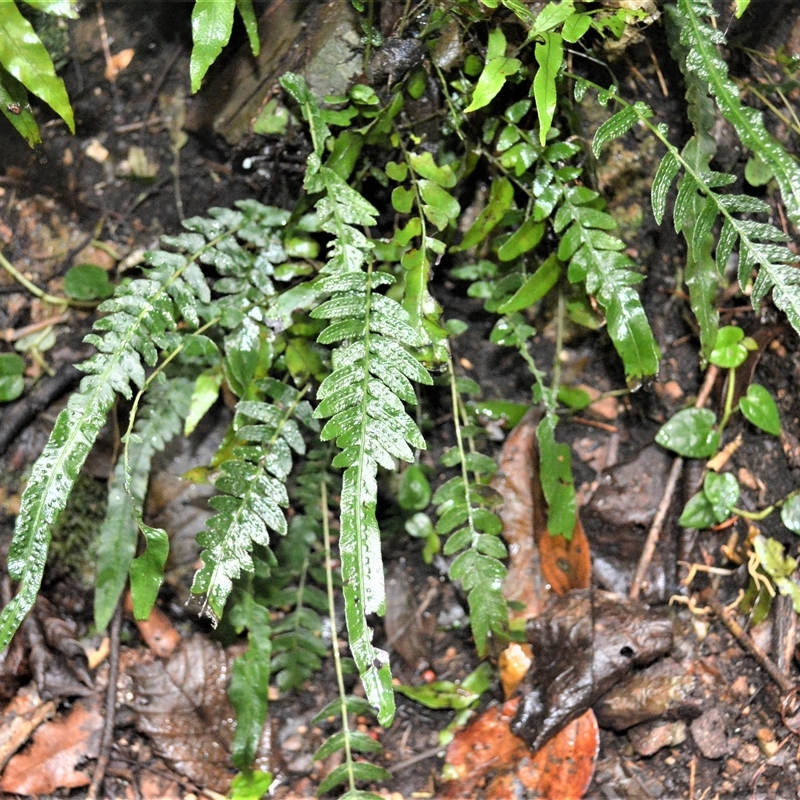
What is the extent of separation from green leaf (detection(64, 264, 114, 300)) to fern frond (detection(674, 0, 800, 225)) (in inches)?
75.9

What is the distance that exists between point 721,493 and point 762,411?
0.28m

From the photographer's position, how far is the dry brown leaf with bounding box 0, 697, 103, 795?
7.21 feet

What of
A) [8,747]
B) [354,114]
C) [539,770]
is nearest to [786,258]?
[354,114]

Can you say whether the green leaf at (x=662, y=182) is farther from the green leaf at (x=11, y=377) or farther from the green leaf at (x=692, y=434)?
the green leaf at (x=11, y=377)

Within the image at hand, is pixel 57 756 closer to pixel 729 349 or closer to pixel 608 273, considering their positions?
pixel 608 273

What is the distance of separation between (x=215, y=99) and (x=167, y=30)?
42 centimetres

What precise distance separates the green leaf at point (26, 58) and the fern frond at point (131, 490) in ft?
2.77

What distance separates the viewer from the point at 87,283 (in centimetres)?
251

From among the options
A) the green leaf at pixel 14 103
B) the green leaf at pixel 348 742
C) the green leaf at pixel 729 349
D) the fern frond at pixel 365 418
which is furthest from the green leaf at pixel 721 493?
the green leaf at pixel 14 103

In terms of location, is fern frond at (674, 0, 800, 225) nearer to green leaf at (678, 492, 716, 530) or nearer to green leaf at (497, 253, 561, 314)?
green leaf at (497, 253, 561, 314)

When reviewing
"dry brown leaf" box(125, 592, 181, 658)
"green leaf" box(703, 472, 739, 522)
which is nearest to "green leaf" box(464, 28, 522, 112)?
"green leaf" box(703, 472, 739, 522)

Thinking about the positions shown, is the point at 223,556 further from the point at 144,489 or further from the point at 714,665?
the point at 714,665

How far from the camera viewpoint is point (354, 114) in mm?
2068

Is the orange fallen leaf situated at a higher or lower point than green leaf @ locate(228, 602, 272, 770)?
higher
